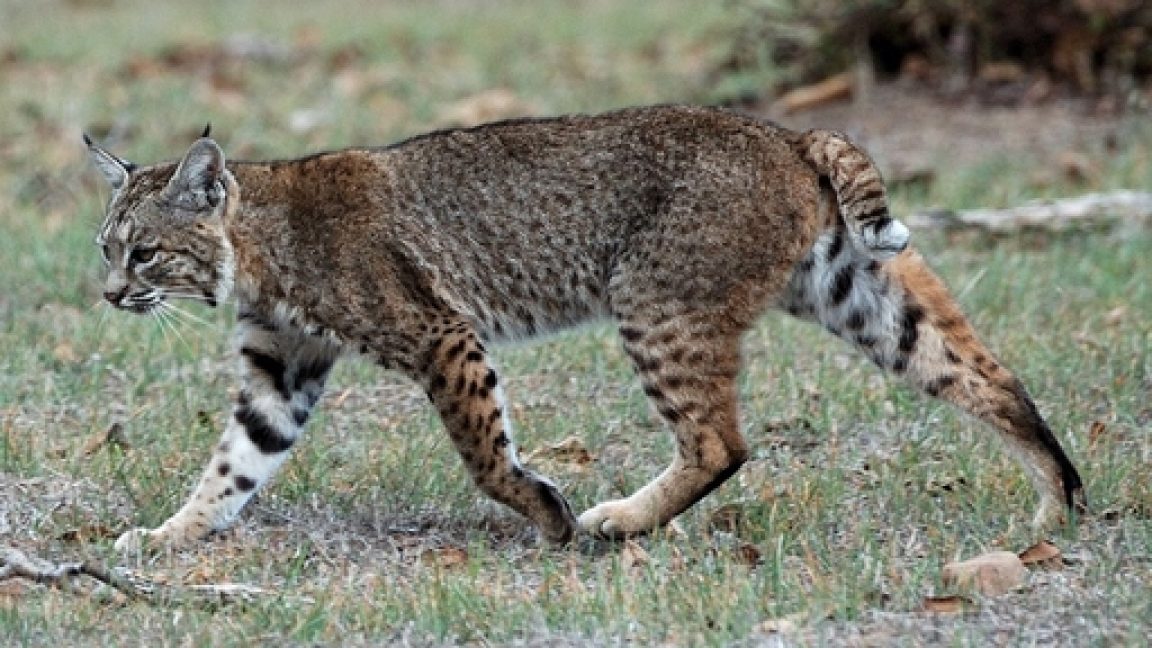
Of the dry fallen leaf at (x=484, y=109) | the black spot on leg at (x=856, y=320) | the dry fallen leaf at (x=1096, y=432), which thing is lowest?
the dry fallen leaf at (x=484, y=109)

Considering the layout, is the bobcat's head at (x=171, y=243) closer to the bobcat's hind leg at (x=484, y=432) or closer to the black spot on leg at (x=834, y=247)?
the bobcat's hind leg at (x=484, y=432)

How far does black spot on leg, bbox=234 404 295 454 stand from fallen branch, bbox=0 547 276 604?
1.01m

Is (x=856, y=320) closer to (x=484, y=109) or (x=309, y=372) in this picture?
(x=309, y=372)

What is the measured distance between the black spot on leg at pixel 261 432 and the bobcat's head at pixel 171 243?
1.18 feet

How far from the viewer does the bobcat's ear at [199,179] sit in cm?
625

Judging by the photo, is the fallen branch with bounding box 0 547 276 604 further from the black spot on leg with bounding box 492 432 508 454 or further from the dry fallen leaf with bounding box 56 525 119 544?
the black spot on leg with bounding box 492 432 508 454

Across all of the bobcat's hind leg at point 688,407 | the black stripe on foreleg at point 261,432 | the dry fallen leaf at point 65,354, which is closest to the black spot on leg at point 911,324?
the bobcat's hind leg at point 688,407

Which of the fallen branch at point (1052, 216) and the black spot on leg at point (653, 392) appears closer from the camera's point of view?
the black spot on leg at point (653, 392)

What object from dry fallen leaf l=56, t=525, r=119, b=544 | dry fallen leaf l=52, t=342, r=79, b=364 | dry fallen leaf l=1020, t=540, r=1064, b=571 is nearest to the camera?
dry fallen leaf l=1020, t=540, r=1064, b=571

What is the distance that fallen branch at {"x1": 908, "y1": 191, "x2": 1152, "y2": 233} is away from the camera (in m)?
9.40

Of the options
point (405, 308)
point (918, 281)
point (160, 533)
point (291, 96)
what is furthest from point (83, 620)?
point (291, 96)

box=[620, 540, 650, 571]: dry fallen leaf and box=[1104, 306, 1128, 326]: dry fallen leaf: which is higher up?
box=[620, 540, 650, 571]: dry fallen leaf

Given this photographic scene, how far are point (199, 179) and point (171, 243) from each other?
0.66 feet

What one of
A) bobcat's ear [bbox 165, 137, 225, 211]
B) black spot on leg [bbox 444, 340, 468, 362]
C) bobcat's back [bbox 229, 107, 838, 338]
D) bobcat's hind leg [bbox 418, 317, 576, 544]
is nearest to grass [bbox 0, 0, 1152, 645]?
bobcat's hind leg [bbox 418, 317, 576, 544]
